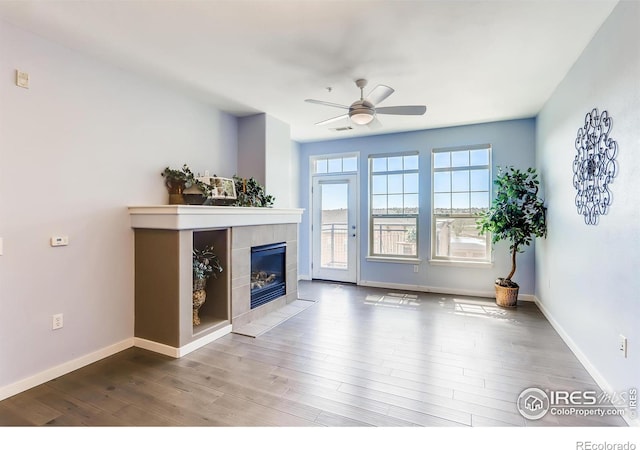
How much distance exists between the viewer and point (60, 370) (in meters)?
Result: 2.59

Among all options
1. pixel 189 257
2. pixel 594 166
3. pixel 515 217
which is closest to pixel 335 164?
pixel 515 217

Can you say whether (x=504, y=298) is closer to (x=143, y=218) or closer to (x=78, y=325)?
(x=143, y=218)

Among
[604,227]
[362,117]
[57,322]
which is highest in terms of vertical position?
[362,117]

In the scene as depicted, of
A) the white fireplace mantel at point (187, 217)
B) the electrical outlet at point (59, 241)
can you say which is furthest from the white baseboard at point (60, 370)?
the white fireplace mantel at point (187, 217)

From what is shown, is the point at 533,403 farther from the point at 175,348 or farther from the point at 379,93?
the point at 175,348

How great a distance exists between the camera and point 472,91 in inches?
145

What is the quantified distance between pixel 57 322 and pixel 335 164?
475cm

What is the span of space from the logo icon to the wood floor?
49 millimetres

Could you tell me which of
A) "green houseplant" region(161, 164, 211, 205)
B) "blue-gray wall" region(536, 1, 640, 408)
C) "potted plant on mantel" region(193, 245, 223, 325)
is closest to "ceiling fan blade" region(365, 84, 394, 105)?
"blue-gray wall" region(536, 1, 640, 408)

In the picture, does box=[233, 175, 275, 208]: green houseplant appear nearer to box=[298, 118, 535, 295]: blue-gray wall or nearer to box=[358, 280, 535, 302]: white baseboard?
box=[298, 118, 535, 295]: blue-gray wall

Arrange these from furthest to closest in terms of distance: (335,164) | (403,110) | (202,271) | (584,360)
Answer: (335,164), (202,271), (403,110), (584,360)

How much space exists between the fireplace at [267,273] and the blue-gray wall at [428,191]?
178 centimetres

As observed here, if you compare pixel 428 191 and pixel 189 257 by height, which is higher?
pixel 428 191
